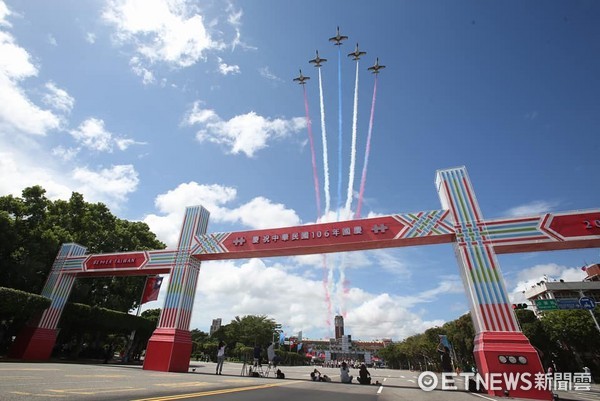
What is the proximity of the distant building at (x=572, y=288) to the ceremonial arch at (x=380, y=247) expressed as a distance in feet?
156

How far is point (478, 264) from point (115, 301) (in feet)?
91.1

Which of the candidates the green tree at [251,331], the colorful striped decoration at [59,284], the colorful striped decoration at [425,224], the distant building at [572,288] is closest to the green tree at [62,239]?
the colorful striped decoration at [59,284]

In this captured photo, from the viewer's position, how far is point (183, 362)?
15.3 metres

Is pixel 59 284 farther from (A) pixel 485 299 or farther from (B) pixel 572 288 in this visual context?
(B) pixel 572 288

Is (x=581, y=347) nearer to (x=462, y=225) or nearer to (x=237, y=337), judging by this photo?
A: (x=462, y=225)

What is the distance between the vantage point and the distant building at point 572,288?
49.5 m

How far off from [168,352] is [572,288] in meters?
61.8

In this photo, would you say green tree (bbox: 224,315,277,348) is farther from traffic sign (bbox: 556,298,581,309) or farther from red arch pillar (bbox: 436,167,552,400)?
red arch pillar (bbox: 436,167,552,400)

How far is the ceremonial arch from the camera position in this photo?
1139cm

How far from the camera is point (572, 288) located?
4988cm

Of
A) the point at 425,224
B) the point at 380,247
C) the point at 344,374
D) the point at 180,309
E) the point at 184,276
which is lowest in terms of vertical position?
the point at 344,374

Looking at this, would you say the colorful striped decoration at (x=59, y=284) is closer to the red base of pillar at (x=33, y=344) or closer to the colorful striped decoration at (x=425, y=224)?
the red base of pillar at (x=33, y=344)

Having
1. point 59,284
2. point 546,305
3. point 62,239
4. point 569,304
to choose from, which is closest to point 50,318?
point 59,284

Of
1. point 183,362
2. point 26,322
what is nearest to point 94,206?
point 26,322
